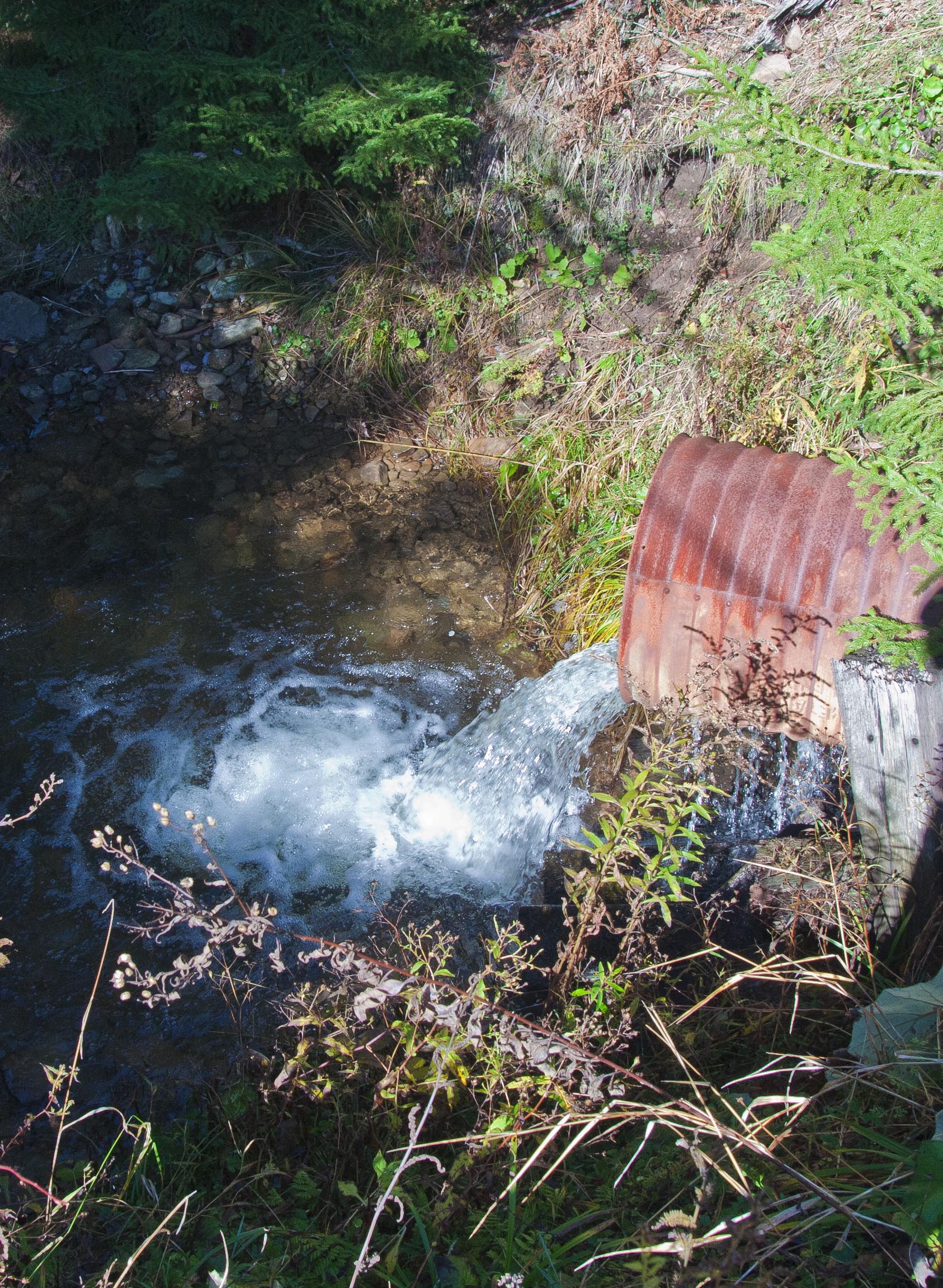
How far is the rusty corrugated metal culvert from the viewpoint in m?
2.83

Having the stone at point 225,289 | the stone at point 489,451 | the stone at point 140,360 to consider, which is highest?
the stone at point 225,289

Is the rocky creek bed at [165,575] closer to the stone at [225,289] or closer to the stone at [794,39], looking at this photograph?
the stone at [225,289]

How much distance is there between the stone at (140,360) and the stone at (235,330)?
1.31ft

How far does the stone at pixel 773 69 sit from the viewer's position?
4.65 m

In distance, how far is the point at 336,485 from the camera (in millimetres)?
5078

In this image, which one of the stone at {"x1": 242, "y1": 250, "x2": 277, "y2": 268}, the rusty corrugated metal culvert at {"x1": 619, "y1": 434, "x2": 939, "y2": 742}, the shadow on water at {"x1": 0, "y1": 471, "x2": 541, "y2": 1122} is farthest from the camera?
the stone at {"x1": 242, "y1": 250, "x2": 277, "y2": 268}

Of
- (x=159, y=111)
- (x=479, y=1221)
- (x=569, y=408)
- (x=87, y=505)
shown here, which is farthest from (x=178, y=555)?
(x=479, y=1221)

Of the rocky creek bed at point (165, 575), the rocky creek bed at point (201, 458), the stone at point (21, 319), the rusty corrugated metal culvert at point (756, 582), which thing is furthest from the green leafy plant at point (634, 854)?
the stone at point (21, 319)

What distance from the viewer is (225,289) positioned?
5660 mm

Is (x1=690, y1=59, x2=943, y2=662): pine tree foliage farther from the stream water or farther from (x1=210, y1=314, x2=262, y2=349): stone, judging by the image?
(x1=210, y1=314, x2=262, y2=349): stone

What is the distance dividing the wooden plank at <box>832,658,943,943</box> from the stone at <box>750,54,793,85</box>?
394 centimetres

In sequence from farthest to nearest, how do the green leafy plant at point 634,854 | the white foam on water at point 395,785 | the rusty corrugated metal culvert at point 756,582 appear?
1. the white foam on water at point 395,785
2. the rusty corrugated metal culvert at point 756,582
3. the green leafy plant at point 634,854

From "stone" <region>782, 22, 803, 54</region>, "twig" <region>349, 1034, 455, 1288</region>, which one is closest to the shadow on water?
"twig" <region>349, 1034, 455, 1288</region>

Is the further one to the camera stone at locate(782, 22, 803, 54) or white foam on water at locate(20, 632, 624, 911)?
stone at locate(782, 22, 803, 54)
